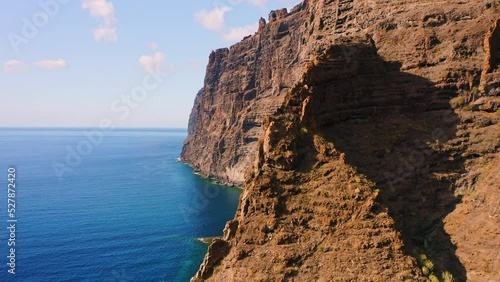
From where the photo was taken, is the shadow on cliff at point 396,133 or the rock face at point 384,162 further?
the shadow on cliff at point 396,133

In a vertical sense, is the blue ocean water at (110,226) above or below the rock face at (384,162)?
below

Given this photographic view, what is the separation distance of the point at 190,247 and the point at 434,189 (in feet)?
172

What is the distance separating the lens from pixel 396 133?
150 feet

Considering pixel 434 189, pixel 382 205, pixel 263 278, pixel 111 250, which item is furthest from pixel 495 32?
pixel 111 250

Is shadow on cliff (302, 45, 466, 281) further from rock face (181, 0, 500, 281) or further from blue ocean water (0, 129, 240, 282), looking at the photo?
blue ocean water (0, 129, 240, 282)

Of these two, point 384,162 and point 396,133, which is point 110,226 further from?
point 396,133

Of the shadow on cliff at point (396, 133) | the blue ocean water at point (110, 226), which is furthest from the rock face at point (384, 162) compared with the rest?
the blue ocean water at point (110, 226)

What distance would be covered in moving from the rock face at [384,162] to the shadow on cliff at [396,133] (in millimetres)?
141

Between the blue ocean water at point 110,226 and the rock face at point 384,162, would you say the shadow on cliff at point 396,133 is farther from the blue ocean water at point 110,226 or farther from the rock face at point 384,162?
the blue ocean water at point 110,226

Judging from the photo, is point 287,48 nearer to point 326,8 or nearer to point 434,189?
point 326,8

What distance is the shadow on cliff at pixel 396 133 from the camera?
38.5 metres

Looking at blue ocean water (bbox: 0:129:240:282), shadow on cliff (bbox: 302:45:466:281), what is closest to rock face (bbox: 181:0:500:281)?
shadow on cliff (bbox: 302:45:466:281)

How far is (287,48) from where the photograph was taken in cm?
15350

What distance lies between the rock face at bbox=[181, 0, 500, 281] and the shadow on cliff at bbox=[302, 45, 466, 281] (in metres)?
0.14
